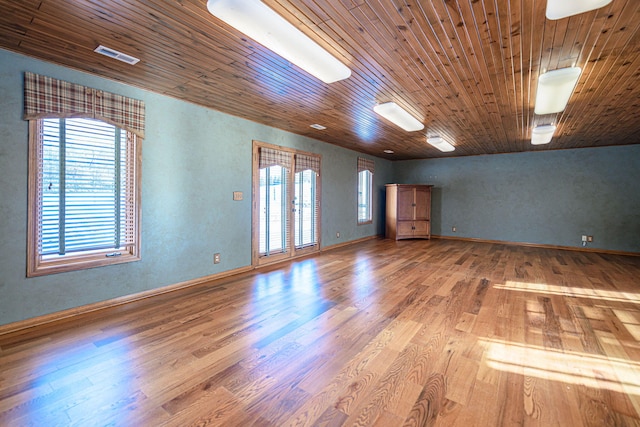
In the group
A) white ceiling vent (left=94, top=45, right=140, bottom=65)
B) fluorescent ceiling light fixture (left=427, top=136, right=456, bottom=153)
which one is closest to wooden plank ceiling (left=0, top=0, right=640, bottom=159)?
white ceiling vent (left=94, top=45, right=140, bottom=65)

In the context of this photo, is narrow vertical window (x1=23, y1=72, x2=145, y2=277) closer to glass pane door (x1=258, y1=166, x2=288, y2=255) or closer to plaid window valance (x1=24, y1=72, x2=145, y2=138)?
plaid window valance (x1=24, y1=72, x2=145, y2=138)

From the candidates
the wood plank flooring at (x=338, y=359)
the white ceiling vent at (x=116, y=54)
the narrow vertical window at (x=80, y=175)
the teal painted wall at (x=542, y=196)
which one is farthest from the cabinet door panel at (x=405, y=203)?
the white ceiling vent at (x=116, y=54)

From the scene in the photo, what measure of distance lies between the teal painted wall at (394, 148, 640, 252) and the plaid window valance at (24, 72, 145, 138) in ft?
24.8

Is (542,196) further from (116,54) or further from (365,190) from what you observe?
(116,54)

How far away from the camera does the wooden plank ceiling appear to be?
188cm

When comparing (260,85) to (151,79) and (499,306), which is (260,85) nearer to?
(151,79)

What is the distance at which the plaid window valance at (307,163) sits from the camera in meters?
5.45

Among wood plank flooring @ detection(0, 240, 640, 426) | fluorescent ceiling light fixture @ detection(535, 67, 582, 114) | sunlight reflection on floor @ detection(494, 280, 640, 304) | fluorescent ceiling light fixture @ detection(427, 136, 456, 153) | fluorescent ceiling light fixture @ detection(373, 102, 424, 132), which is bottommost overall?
wood plank flooring @ detection(0, 240, 640, 426)

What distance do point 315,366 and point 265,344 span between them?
0.50m

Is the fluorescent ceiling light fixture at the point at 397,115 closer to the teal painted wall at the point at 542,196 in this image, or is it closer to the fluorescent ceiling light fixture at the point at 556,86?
the fluorescent ceiling light fixture at the point at 556,86

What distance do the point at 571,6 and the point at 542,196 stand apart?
6.92m

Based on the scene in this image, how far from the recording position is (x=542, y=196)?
7016 millimetres

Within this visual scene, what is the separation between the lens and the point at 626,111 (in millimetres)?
3934

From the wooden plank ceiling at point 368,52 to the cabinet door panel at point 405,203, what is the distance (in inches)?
148
